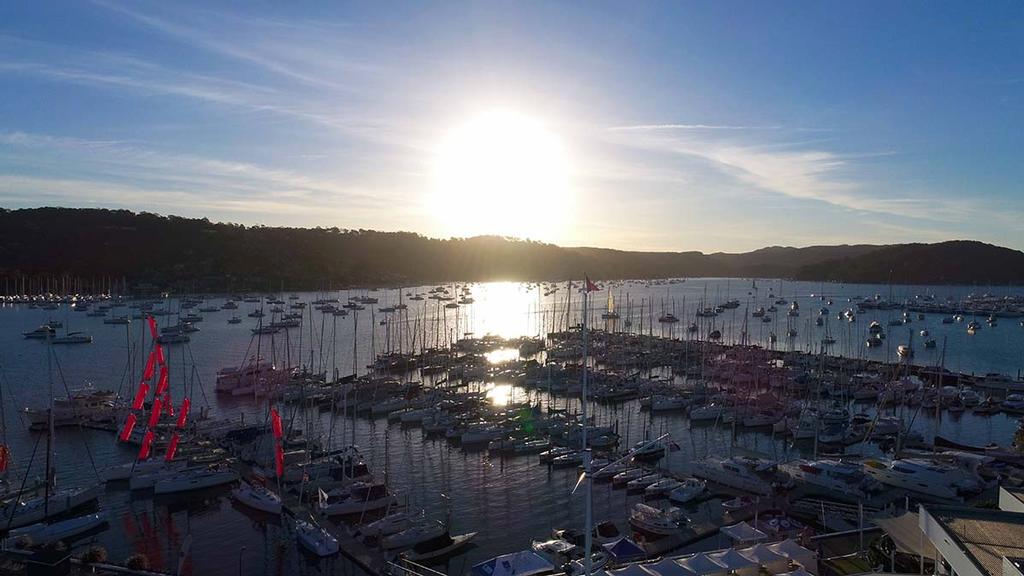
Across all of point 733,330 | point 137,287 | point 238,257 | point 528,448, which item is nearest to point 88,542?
point 528,448

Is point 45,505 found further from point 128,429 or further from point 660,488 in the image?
point 660,488

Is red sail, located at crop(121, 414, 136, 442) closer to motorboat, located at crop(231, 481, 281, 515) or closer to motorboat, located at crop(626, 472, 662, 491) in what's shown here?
motorboat, located at crop(231, 481, 281, 515)

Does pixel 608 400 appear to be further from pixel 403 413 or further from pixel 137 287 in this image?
pixel 137 287

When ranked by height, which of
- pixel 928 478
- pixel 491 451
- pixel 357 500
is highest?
pixel 928 478

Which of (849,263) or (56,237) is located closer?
(56,237)

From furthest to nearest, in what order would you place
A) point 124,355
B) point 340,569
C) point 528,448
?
point 124,355 < point 528,448 < point 340,569

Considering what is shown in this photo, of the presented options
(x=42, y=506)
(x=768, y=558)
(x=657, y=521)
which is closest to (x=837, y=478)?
(x=657, y=521)

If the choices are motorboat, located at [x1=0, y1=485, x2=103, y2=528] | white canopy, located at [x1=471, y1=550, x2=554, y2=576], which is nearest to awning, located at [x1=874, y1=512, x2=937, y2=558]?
white canopy, located at [x1=471, y1=550, x2=554, y2=576]
